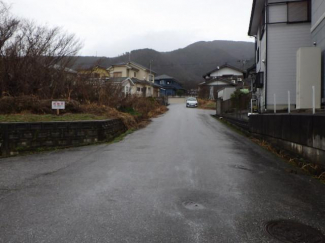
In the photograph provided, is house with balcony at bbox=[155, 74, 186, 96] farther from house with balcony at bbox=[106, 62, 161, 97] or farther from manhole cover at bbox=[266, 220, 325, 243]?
manhole cover at bbox=[266, 220, 325, 243]

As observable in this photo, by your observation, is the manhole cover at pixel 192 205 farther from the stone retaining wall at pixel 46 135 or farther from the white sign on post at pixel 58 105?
the white sign on post at pixel 58 105

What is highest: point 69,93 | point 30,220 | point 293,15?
point 293,15

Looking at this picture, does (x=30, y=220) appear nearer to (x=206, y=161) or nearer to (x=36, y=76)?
(x=206, y=161)

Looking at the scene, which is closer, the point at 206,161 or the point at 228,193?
the point at 228,193

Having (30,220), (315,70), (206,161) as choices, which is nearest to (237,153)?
(206,161)

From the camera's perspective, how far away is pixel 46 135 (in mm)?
8242

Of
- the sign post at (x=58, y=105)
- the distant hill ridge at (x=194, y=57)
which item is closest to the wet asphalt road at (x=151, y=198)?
the sign post at (x=58, y=105)

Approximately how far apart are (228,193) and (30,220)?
277 centimetres

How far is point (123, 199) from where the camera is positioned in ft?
12.8

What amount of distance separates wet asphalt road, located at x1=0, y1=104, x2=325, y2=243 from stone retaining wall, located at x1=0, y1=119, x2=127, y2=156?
42.4 inches

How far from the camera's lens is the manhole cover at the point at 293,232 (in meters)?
2.80

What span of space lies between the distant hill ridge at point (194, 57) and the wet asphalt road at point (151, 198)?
189 feet

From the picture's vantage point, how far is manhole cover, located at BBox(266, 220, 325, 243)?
9.20ft

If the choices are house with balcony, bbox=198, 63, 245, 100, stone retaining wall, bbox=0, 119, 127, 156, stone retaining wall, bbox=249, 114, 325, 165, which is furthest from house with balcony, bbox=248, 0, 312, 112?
house with balcony, bbox=198, 63, 245, 100
